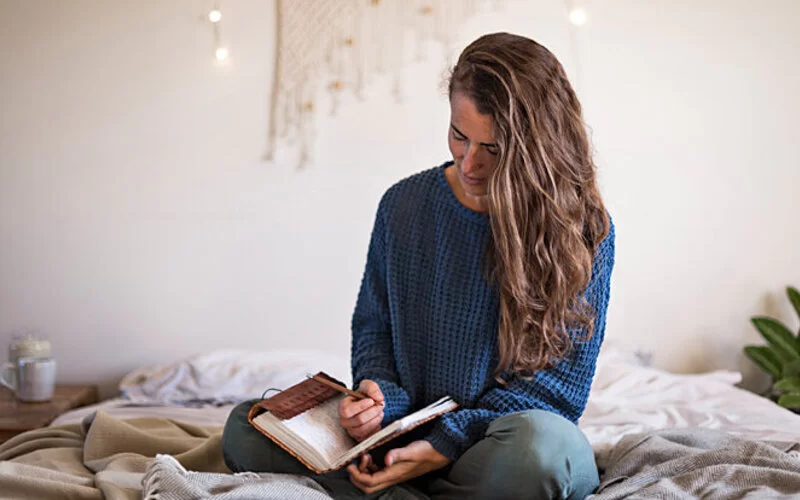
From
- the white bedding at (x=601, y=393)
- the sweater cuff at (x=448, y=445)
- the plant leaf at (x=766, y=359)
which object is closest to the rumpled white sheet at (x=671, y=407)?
the white bedding at (x=601, y=393)

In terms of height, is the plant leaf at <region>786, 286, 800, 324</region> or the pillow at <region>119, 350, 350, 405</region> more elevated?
the plant leaf at <region>786, 286, 800, 324</region>

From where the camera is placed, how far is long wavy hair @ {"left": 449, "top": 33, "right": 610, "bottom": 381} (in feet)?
4.85

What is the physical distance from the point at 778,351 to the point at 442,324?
1.70 m

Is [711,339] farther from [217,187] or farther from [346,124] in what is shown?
[217,187]

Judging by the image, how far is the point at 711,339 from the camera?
119 inches

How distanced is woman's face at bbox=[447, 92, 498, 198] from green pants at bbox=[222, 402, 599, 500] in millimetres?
404

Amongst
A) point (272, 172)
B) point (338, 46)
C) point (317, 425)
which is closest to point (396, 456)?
point (317, 425)

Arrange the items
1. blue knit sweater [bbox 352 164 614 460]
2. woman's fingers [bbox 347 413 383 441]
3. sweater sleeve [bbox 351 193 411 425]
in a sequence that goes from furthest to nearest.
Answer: sweater sleeve [bbox 351 193 411 425]
blue knit sweater [bbox 352 164 614 460]
woman's fingers [bbox 347 413 383 441]

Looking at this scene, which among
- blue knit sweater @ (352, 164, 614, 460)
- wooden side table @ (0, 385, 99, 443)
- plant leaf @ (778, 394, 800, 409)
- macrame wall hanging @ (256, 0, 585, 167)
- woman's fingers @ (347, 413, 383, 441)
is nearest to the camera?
woman's fingers @ (347, 413, 383, 441)

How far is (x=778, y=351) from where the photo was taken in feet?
9.46

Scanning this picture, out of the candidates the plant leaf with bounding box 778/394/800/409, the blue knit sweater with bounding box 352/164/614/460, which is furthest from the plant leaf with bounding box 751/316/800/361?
the blue knit sweater with bounding box 352/164/614/460

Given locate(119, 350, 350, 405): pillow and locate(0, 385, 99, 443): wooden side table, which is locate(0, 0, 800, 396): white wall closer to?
locate(0, 385, 99, 443): wooden side table

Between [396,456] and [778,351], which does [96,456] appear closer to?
[396,456]

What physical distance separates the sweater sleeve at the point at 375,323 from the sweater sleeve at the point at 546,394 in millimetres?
182
